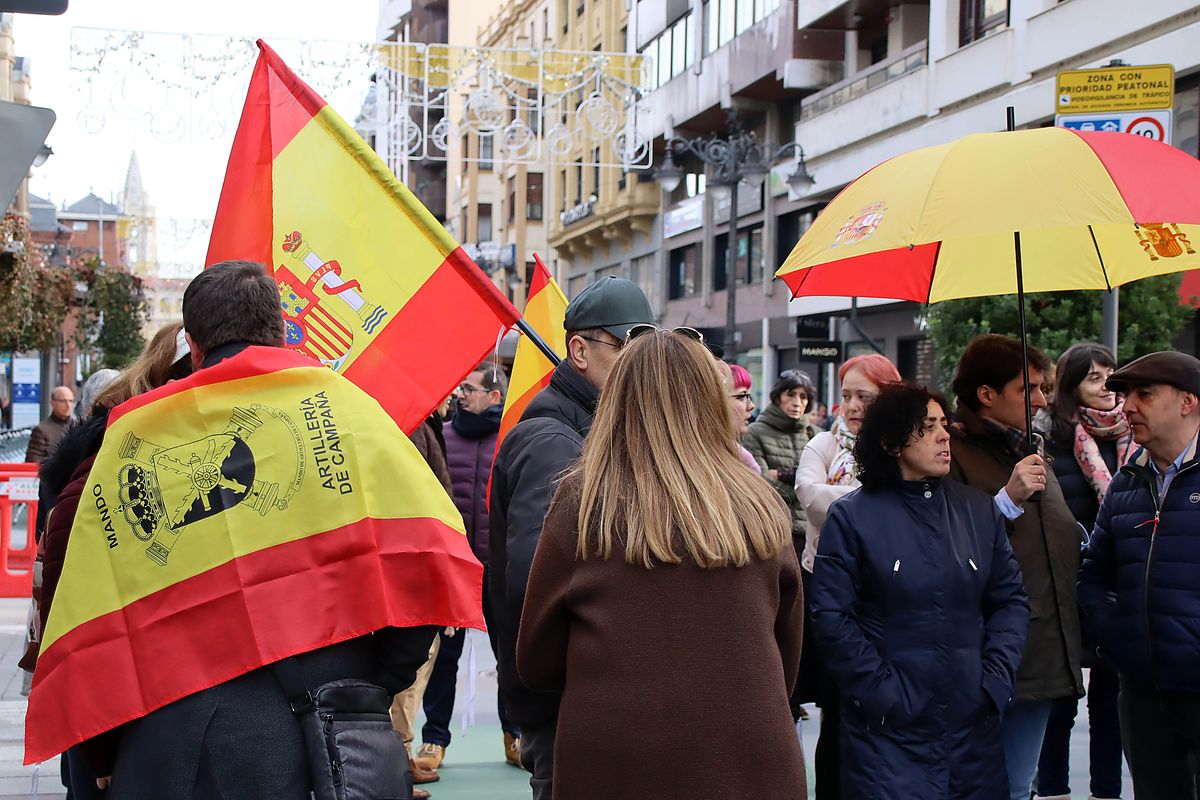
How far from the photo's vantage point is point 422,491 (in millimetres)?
3441

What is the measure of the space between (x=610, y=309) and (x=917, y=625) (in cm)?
143

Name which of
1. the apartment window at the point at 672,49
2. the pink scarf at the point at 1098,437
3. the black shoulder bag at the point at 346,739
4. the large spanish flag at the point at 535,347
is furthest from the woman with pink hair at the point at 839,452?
the apartment window at the point at 672,49

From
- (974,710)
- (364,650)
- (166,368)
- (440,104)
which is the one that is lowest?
(974,710)

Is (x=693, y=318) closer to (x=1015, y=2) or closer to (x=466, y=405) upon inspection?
(x=1015, y=2)

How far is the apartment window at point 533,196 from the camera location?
184 feet

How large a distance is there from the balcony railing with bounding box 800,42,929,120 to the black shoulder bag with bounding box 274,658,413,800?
24327 millimetres

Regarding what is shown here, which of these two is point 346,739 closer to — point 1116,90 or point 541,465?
point 541,465

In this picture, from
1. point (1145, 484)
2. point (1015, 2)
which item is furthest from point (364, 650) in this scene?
point (1015, 2)

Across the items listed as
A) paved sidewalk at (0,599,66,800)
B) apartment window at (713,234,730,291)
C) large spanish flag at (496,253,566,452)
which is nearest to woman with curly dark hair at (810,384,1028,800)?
large spanish flag at (496,253,566,452)

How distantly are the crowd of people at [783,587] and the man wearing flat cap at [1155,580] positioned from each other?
1cm

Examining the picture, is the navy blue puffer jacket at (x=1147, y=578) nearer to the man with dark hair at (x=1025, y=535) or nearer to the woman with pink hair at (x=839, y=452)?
the man with dark hair at (x=1025, y=535)

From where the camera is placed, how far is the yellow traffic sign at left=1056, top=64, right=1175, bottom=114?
274 inches

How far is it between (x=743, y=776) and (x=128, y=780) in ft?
4.45

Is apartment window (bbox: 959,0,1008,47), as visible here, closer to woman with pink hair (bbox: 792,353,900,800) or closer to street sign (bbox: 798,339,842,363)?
street sign (bbox: 798,339,842,363)
